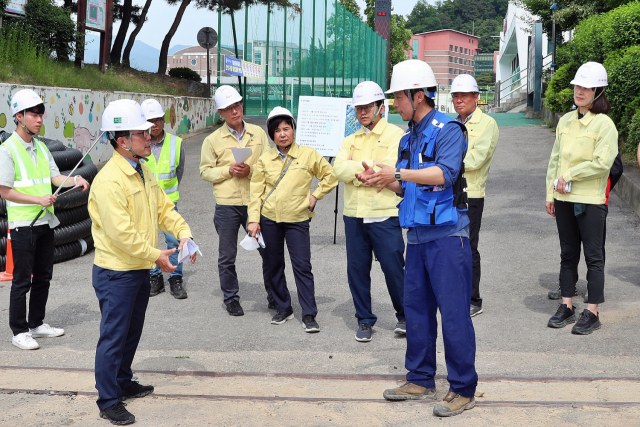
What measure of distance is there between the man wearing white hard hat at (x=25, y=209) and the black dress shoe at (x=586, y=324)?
4240 mm

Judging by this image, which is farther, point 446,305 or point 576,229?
point 576,229

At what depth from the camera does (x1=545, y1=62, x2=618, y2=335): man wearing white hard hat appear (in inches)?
221

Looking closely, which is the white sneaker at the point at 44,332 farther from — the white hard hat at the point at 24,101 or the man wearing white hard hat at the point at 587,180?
the man wearing white hard hat at the point at 587,180

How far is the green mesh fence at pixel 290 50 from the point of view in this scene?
2178cm

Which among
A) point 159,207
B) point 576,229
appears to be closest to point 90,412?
point 159,207

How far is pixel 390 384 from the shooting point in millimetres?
4754

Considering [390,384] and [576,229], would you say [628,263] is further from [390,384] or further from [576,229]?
[390,384]

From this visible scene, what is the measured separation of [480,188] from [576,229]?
0.88 meters

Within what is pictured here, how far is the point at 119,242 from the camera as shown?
4.02 meters

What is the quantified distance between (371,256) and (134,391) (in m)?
2.20

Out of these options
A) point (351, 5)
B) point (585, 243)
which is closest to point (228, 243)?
point (585, 243)

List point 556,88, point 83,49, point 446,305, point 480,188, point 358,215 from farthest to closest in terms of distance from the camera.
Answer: point 556,88, point 83,49, point 480,188, point 358,215, point 446,305

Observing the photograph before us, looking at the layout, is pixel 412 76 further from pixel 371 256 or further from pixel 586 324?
pixel 586 324

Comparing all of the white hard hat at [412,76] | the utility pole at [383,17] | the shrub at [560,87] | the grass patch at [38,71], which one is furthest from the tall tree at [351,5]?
the white hard hat at [412,76]
